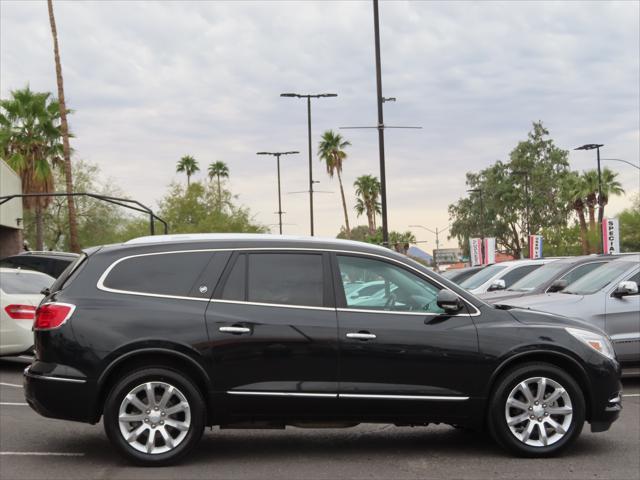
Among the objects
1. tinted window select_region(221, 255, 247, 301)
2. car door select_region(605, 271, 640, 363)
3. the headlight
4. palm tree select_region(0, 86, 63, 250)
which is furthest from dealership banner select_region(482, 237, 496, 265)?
tinted window select_region(221, 255, 247, 301)

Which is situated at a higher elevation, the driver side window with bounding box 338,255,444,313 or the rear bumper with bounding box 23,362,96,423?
the driver side window with bounding box 338,255,444,313

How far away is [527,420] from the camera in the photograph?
7.12m

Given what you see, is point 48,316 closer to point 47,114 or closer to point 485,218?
point 47,114

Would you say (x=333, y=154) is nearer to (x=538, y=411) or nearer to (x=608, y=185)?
(x=608, y=185)

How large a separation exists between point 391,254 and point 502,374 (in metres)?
1.29

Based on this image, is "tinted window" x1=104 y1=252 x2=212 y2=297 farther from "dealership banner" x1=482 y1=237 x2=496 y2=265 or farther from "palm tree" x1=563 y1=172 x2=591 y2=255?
"palm tree" x1=563 y1=172 x2=591 y2=255

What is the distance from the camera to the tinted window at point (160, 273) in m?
7.01

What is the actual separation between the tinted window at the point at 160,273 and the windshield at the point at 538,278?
7.16 metres

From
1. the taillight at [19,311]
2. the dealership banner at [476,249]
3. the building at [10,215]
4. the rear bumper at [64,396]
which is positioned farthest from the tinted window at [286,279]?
the dealership banner at [476,249]

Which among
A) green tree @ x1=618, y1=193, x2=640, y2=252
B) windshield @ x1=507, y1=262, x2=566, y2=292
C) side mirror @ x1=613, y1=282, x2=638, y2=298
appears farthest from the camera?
green tree @ x1=618, y1=193, x2=640, y2=252

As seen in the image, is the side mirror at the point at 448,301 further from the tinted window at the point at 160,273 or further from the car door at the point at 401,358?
the tinted window at the point at 160,273

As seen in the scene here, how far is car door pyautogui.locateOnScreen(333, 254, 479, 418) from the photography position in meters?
6.91

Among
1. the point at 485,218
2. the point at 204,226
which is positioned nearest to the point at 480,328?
the point at 204,226

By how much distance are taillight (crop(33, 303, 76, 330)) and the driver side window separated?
6.95ft
